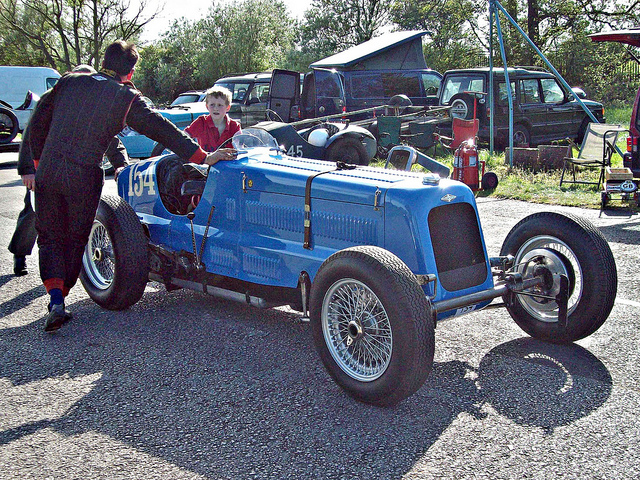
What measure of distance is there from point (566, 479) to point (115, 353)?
2.81 meters

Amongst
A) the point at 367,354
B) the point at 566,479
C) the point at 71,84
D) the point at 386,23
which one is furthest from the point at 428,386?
the point at 386,23

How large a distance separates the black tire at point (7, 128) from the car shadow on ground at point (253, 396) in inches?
517

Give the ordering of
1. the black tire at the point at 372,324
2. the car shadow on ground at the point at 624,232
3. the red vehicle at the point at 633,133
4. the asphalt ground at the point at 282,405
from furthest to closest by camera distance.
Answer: the red vehicle at the point at 633,133, the car shadow on ground at the point at 624,232, the black tire at the point at 372,324, the asphalt ground at the point at 282,405

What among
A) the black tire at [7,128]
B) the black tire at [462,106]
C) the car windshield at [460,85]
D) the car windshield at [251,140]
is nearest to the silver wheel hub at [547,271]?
the car windshield at [251,140]

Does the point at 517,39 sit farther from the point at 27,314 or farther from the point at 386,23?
the point at 27,314

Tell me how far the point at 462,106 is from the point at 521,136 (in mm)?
1609

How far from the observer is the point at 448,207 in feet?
13.5

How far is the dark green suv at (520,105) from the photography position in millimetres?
14578

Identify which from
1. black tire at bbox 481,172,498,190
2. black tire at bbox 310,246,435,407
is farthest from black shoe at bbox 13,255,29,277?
black tire at bbox 481,172,498,190

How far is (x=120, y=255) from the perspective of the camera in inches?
191

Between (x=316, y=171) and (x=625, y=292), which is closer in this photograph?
(x=316, y=171)

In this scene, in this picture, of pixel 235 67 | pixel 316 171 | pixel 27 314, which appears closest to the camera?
pixel 316 171

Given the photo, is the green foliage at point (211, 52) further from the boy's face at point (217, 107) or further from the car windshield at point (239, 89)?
the boy's face at point (217, 107)

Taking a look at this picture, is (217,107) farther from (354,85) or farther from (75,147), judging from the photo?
(354,85)
